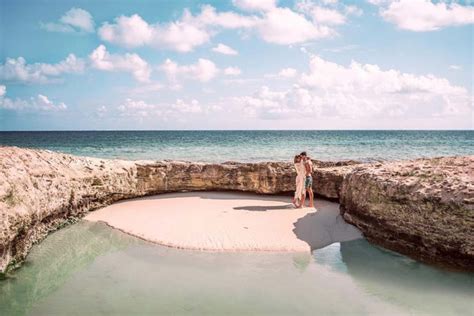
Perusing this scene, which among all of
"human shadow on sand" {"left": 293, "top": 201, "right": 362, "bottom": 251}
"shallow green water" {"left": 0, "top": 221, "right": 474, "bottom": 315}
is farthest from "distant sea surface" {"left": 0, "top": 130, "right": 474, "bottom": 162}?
"shallow green water" {"left": 0, "top": 221, "right": 474, "bottom": 315}

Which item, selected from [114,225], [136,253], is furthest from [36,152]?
[136,253]

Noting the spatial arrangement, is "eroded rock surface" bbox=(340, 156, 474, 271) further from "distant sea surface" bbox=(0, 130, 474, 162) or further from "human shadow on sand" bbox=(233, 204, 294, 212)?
"distant sea surface" bbox=(0, 130, 474, 162)

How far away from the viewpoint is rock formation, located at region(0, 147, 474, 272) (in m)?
7.20

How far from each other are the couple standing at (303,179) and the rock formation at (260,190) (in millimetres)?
810

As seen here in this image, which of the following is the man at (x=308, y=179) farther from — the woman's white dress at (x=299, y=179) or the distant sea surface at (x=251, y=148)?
the distant sea surface at (x=251, y=148)

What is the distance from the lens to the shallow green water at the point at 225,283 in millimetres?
5930

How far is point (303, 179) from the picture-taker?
1168 centimetres

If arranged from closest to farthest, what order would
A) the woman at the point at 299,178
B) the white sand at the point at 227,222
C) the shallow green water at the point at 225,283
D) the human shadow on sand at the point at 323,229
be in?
the shallow green water at the point at 225,283, the white sand at the point at 227,222, the human shadow on sand at the point at 323,229, the woman at the point at 299,178

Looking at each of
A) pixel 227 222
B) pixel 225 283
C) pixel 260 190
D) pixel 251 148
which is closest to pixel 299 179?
pixel 260 190

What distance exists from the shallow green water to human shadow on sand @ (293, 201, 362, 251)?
42 cm

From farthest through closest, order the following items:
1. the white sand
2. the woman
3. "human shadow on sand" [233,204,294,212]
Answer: the woman
"human shadow on sand" [233,204,294,212]
the white sand

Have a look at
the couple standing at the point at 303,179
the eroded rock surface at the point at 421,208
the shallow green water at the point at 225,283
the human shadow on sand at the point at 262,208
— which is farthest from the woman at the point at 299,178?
the shallow green water at the point at 225,283

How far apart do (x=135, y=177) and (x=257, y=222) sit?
183 inches

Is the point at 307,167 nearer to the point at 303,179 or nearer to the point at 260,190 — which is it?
the point at 303,179
